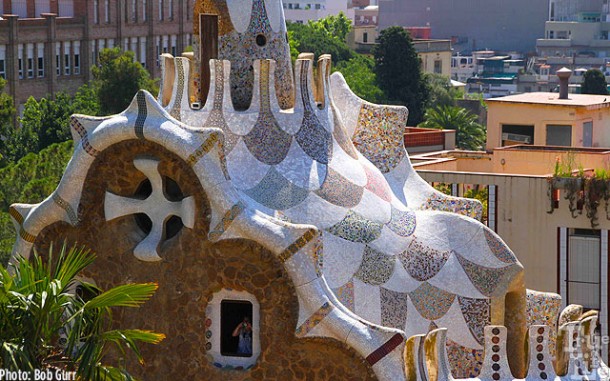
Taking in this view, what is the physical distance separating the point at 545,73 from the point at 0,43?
97362mm

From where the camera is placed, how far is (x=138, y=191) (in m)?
27.8

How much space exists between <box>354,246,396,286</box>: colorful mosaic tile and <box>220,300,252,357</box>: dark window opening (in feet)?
5.99

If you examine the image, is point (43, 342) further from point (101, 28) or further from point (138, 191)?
point (101, 28)

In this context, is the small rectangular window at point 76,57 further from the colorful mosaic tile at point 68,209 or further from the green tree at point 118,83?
the colorful mosaic tile at point 68,209

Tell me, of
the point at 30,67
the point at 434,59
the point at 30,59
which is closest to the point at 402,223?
the point at 30,67

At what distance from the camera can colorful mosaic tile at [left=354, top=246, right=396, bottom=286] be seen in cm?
2858

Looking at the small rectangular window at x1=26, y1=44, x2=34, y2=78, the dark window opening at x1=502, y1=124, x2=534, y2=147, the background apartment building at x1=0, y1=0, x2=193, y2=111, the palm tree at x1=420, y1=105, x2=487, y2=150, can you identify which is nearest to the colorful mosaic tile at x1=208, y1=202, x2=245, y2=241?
the dark window opening at x1=502, y1=124, x2=534, y2=147

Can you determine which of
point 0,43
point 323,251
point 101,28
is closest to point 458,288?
point 323,251

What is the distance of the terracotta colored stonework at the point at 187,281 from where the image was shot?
27.0m

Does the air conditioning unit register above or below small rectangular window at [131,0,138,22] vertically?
below

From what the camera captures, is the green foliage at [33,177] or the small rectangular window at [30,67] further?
the small rectangular window at [30,67]

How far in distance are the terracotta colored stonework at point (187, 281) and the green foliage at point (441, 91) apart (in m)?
83.9

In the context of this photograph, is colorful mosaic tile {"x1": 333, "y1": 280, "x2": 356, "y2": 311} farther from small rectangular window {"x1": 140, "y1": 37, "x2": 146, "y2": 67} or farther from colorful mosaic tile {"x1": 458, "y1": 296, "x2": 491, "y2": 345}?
small rectangular window {"x1": 140, "y1": 37, "x2": 146, "y2": 67}

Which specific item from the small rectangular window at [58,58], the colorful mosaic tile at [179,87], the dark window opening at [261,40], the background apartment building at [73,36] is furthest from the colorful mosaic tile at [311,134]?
the small rectangular window at [58,58]
